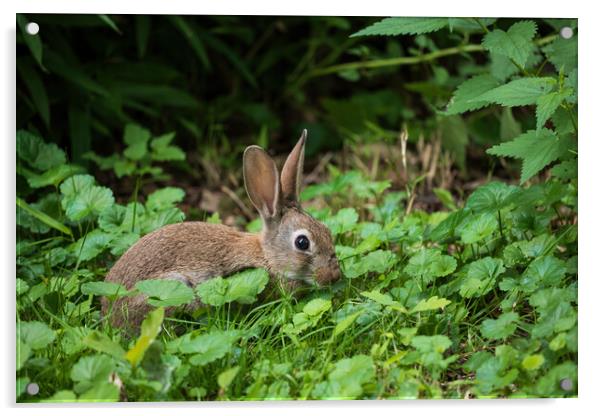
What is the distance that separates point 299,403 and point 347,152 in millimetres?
2712

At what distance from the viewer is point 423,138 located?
584 centimetres

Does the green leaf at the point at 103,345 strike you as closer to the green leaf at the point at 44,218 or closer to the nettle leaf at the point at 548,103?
the green leaf at the point at 44,218

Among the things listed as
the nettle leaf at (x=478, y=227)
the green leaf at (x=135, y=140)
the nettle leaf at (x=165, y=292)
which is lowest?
the nettle leaf at (x=165, y=292)

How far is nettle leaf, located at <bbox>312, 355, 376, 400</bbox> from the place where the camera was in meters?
3.30

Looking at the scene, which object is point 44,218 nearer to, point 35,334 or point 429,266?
point 35,334

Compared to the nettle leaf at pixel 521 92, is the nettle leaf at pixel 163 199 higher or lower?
lower

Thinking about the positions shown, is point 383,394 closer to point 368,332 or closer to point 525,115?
point 368,332

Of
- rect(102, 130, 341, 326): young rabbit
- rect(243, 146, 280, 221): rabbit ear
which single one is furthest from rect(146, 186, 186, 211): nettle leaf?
rect(243, 146, 280, 221): rabbit ear

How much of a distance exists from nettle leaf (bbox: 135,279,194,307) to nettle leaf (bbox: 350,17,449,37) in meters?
1.26

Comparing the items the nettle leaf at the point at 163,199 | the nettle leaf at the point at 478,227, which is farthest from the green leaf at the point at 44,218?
the nettle leaf at the point at 478,227

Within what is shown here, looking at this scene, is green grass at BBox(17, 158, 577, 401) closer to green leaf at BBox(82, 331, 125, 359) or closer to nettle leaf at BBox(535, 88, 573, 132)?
green leaf at BBox(82, 331, 125, 359)

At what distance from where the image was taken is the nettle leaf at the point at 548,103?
3535mm

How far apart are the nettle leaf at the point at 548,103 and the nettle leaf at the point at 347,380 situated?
43.1 inches
